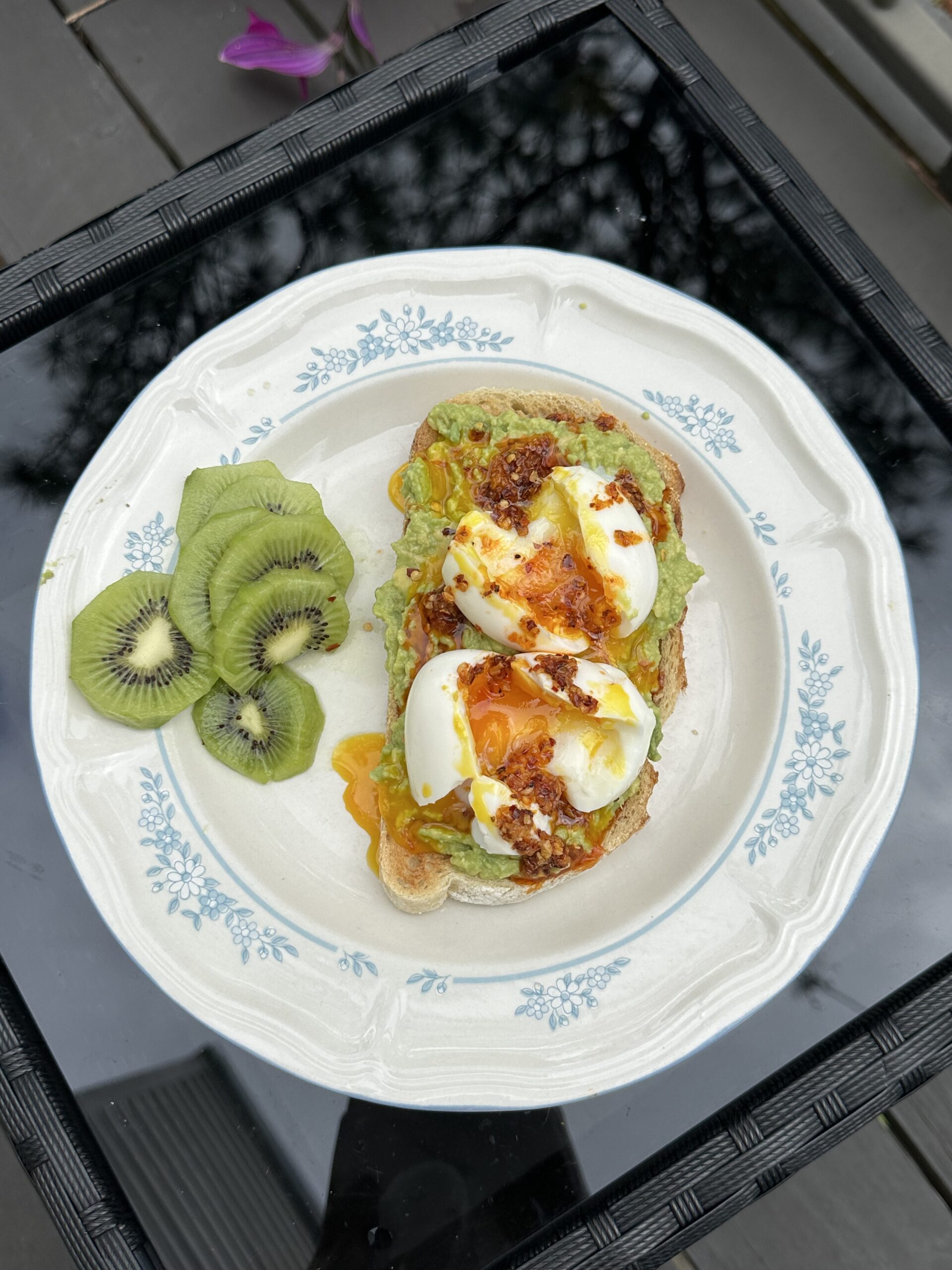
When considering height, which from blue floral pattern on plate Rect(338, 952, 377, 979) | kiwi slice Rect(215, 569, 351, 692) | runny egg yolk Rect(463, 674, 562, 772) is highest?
kiwi slice Rect(215, 569, 351, 692)

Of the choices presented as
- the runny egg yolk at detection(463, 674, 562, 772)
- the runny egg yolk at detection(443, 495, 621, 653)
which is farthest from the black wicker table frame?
the runny egg yolk at detection(443, 495, 621, 653)

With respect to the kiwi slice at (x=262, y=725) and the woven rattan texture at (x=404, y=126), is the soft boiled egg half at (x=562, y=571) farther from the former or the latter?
the woven rattan texture at (x=404, y=126)

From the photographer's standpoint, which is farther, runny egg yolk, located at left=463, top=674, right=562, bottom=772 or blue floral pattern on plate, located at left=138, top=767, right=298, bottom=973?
blue floral pattern on plate, located at left=138, top=767, right=298, bottom=973

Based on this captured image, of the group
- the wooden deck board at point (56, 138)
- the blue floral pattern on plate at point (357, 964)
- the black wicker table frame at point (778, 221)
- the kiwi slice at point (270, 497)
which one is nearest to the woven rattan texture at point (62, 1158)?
the black wicker table frame at point (778, 221)

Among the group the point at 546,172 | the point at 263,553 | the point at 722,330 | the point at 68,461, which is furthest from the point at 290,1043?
the point at 546,172

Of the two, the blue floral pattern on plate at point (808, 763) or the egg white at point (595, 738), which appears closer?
the egg white at point (595, 738)

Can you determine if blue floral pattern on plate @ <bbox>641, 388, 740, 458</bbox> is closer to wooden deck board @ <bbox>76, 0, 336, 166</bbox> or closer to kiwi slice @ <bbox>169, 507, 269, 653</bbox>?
kiwi slice @ <bbox>169, 507, 269, 653</bbox>

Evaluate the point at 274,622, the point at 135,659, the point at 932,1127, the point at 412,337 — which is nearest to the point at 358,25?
the point at 412,337

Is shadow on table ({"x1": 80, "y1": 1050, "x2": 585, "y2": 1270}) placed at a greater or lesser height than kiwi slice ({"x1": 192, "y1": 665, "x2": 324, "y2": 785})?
lesser
